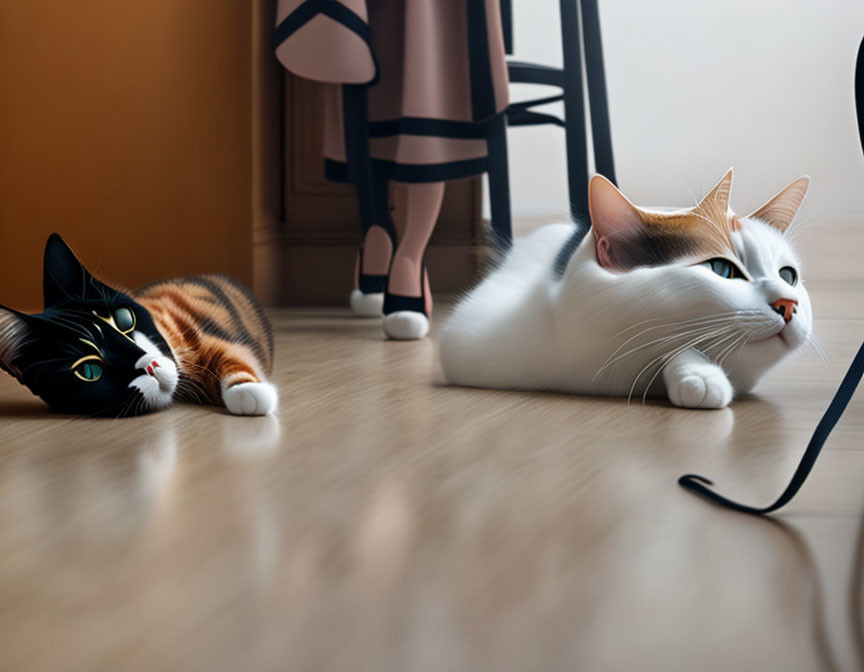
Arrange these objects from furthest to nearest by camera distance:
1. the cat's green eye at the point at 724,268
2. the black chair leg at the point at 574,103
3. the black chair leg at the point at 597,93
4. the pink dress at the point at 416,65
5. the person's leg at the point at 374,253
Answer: the person's leg at the point at 374,253 → the pink dress at the point at 416,65 → the black chair leg at the point at 574,103 → the black chair leg at the point at 597,93 → the cat's green eye at the point at 724,268

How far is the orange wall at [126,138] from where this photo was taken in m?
2.54

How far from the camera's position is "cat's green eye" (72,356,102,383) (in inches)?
48.8

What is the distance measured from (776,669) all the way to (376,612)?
25 cm

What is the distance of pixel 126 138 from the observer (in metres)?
2.60

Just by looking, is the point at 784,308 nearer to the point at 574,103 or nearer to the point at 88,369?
the point at 574,103

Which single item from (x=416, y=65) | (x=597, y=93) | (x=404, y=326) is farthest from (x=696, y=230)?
(x=416, y=65)

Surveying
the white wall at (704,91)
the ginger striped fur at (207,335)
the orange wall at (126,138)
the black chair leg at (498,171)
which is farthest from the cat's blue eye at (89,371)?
the white wall at (704,91)

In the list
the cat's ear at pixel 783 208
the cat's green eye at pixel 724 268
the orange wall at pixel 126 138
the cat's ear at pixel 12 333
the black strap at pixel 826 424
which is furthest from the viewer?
the orange wall at pixel 126 138

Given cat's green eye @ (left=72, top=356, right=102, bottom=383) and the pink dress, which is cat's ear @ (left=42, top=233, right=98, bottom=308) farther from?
the pink dress

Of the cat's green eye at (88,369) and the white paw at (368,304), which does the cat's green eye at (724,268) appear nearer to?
the cat's green eye at (88,369)

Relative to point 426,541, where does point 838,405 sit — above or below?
above

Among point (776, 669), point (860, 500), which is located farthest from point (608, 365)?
point (776, 669)

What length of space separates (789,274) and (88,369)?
99cm

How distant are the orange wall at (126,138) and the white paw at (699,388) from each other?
1529mm
